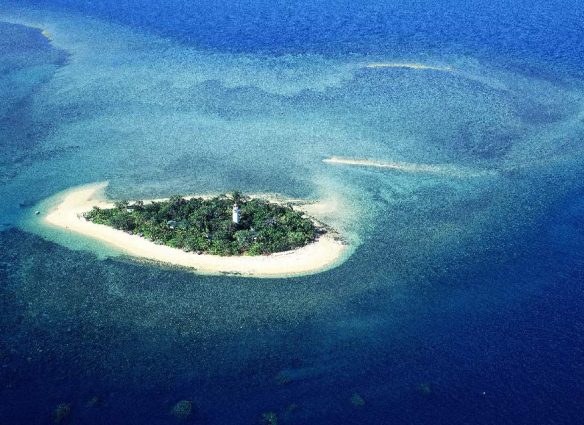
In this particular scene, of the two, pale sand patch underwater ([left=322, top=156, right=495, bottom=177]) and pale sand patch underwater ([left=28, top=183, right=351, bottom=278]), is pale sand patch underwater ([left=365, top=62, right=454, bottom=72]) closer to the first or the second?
pale sand patch underwater ([left=322, top=156, right=495, bottom=177])

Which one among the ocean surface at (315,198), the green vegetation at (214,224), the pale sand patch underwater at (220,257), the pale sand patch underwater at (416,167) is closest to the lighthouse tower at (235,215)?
the green vegetation at (214,224)

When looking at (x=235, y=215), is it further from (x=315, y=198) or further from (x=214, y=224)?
(x=315, y=198)

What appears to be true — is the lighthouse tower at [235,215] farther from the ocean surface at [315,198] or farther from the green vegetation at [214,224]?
the ocean surface at [315,198]

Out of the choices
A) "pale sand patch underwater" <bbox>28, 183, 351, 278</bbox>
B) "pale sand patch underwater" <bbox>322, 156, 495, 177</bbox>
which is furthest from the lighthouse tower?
"pale sand patch underwater" <bbox>322, 156, 495, 177</bbox>

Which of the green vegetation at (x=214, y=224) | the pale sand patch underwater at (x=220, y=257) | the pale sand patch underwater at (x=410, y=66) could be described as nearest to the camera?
the pale sand patch underwater at (x=220, y=257)

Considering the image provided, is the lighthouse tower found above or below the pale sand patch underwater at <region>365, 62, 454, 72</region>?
below

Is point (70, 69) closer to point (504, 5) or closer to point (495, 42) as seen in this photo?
point (495, 42)

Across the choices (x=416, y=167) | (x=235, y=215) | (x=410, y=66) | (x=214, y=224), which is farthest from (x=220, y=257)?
(x=410, y=66)
